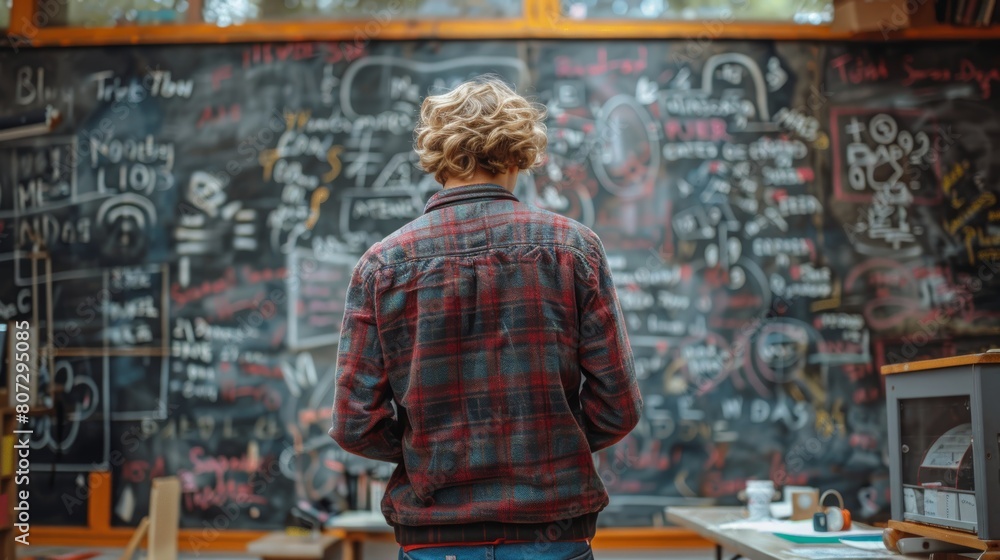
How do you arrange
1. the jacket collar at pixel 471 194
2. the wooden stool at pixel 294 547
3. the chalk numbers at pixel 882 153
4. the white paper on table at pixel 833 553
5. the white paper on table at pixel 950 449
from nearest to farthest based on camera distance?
the jacket collar at pixel 471 194
the white paper on table at pixel 950 449
the white paper on table at pixel 833 553
the wooden stool at pixel 294 547
the chalk numbers at pixel 882 153

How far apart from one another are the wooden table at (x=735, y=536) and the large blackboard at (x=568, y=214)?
42.2 inches

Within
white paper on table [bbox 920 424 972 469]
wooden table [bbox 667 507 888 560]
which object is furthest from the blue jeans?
white paper on table [bbox 920 424 972 469]

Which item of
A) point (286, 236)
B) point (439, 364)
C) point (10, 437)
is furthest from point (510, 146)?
point (286, 236)

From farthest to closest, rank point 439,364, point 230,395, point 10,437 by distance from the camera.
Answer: point 230,395 → point 10,437 → point 439,364

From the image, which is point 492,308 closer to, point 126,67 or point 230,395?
point 230,395

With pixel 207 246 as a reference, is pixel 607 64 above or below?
above

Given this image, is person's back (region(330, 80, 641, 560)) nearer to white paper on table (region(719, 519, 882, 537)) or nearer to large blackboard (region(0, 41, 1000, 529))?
white paper on table (region(719, 519, 882, 537))

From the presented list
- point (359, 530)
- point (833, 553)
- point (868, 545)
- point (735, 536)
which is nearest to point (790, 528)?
→ point (735, 536)

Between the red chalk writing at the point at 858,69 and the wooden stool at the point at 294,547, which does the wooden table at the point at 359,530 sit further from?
the red chalk writing at the point at 858,69

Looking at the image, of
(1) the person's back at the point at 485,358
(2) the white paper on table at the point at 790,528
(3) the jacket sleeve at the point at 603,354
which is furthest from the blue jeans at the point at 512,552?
(2) the white paper on table at the point at 790,528

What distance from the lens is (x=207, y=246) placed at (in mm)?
4148

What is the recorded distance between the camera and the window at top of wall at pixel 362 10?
421cm

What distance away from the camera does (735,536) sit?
236 cm

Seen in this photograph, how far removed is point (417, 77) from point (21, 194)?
1798mm
